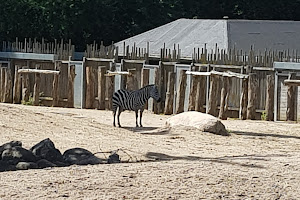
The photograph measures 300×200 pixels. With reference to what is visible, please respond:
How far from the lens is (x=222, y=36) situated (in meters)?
28.5

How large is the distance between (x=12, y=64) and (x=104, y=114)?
24.1 feet

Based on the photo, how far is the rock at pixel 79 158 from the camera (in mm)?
11156

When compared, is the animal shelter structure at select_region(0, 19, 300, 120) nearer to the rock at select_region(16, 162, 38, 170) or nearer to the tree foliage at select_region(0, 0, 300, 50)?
the tree foliage at select_region(0, 0, 300, 50)

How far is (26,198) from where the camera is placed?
27.5 feet

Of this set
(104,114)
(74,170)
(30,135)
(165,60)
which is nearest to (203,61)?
(165,60)

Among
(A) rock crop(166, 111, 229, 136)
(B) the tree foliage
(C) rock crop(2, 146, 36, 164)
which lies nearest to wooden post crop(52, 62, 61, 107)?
(B) the tree foliage

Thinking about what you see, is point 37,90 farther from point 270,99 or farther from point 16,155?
point 16,155

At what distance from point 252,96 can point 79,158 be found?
457 inches

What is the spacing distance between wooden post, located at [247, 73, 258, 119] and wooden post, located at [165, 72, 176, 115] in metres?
2.72

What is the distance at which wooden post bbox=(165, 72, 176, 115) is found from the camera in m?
24.0

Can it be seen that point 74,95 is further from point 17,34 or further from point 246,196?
point 246,196

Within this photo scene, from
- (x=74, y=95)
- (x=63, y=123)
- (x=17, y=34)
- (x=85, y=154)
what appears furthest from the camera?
(x=17, y=34)

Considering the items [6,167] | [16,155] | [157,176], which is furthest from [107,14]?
[157,176]

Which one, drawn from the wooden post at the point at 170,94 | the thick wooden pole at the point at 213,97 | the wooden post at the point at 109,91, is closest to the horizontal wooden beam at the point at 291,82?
the thick wooden pole at the point at 213,97
